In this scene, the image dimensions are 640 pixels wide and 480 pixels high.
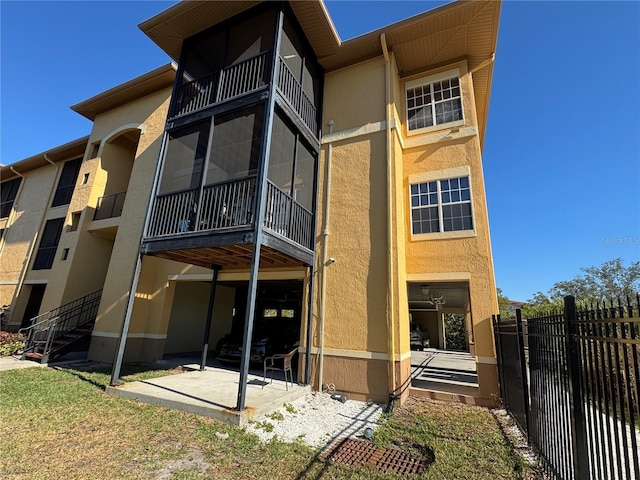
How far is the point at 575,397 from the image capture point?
3047 mm

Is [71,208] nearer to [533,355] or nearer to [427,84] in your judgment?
[427,84]

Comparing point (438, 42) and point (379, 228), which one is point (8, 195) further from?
point (438, 42)

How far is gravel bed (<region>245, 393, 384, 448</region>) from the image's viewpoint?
16.6ft

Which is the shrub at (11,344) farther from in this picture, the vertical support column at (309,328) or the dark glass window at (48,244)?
the vertical support column at (309,328)

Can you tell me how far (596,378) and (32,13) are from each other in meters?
16.1

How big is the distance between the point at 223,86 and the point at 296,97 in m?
1.99

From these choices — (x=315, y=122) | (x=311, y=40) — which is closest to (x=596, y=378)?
(x=315, y=122)

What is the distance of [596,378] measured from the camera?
8.98 ft

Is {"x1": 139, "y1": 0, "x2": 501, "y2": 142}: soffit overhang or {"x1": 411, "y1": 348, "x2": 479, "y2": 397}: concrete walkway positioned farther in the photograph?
{"x1": 139, "y1": 0, "x2": 501, "y2": 142}: soffit overhang

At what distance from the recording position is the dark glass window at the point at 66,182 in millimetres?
15316

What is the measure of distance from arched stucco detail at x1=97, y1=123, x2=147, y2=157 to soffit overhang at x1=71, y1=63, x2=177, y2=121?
131cm

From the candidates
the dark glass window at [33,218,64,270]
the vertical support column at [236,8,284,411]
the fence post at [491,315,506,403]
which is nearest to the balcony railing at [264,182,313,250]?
the vertical support column at [236,8,284,411]

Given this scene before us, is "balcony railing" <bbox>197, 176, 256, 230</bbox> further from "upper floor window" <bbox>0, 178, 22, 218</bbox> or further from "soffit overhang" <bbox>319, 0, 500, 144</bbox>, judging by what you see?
"upper floor window" <bbox>0, 178, 22, 218</bbox>

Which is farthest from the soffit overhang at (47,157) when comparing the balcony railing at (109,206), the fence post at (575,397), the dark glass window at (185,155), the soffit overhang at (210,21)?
the fence post at (575,397)
